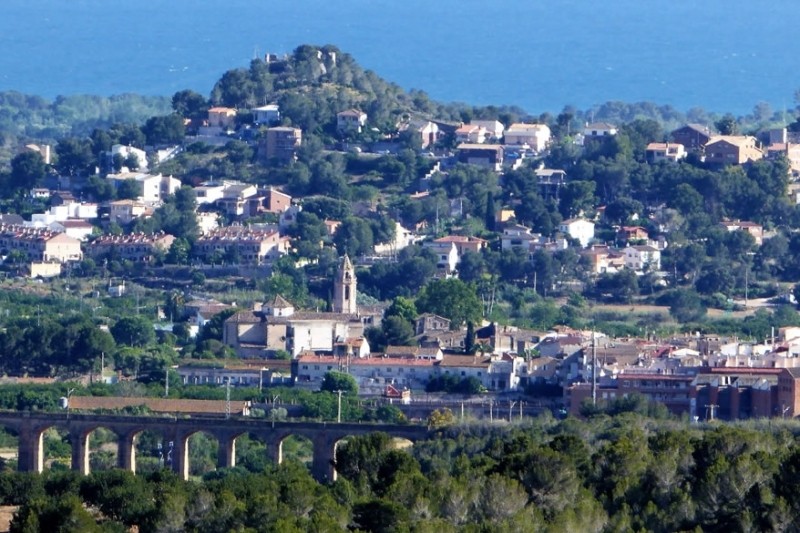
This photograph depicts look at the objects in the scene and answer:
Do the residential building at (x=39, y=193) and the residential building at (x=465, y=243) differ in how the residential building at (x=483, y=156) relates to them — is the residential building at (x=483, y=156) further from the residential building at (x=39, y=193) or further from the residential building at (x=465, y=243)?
the residential building at (x=39, y=193)

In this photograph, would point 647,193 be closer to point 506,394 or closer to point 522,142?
point 522,142

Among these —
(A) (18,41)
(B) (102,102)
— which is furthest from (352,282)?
(A) (18,41)

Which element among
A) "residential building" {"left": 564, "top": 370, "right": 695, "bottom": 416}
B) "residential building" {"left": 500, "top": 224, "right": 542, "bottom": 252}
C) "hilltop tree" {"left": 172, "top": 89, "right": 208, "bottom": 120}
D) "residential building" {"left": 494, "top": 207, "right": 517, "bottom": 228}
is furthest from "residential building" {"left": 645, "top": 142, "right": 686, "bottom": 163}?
"residential building" {"left": 564, "top": 370, "right": 695, "bottom": 416}

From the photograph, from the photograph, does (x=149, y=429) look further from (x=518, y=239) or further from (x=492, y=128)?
(x=492, y=128)

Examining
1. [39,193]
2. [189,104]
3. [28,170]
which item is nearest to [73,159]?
[28,170]

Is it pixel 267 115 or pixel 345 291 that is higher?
pixel 267 115
